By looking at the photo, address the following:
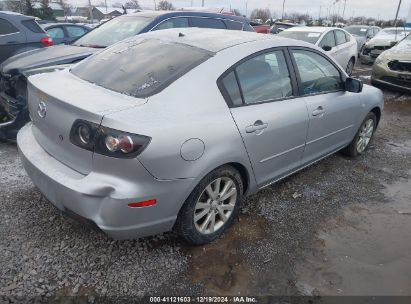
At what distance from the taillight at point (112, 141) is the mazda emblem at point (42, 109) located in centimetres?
49

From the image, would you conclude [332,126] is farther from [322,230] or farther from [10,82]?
[10,82]

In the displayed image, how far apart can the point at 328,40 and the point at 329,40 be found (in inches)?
2.2

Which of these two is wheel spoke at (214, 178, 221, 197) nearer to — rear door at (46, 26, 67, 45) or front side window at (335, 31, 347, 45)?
front side window at (335, 31, 347, 45)

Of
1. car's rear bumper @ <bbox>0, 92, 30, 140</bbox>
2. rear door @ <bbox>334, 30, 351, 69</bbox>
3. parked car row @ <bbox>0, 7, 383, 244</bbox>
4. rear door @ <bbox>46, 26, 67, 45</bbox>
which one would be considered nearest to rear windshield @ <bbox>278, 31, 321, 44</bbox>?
rear door @ <bbox>334, 30, 351, 69</bbox>

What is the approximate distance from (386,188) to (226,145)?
2409mm

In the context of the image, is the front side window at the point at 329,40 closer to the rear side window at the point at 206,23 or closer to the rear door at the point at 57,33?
the rear side window at the point at 206,23

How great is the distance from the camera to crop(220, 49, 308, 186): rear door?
9.29 ft

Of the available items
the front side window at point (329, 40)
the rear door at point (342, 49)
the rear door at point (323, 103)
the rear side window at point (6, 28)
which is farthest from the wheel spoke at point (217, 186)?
the rear door at point (342, 49)

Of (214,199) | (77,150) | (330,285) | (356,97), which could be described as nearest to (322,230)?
(330,285)

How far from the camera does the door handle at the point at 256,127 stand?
2.82 metres

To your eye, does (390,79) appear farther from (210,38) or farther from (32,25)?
(32,25)

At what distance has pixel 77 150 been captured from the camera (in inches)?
93.7

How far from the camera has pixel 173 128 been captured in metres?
2.33

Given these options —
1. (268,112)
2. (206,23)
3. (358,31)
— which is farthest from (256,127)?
(358,31)
